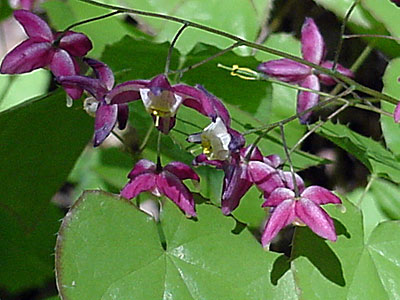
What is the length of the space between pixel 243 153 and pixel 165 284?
25cm

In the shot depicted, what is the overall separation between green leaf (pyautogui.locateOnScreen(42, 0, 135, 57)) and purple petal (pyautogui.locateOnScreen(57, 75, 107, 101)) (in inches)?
18.4

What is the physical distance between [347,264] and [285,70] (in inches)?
15.6

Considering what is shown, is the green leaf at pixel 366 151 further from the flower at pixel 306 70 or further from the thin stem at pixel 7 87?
the thin stem at pixel 7 87

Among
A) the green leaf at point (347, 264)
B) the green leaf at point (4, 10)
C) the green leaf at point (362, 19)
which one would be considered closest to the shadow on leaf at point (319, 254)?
the green leaf at point (347, 264)

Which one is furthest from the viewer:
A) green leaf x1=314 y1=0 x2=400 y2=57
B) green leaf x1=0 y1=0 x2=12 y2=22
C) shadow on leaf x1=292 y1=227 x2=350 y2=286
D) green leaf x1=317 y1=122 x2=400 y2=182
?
green leaf x1=0 y1=0 x2=12 y2=22

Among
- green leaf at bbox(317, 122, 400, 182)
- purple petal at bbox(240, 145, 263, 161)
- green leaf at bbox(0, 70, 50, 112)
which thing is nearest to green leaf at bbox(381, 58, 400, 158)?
green leaf at bbox(317, 122, 400, 182)

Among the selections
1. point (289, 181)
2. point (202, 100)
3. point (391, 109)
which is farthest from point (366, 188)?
point (202, 100)

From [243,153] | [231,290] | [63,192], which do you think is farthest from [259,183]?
[63,192]

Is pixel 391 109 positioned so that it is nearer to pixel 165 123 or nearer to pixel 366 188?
pixel 366 188

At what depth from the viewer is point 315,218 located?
102 centimetres

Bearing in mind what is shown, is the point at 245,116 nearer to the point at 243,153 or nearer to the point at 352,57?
the point at 243,153

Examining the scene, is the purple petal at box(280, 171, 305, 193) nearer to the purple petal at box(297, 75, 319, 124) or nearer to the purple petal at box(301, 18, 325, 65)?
the purple petal at box(297, 75, 319, 124)

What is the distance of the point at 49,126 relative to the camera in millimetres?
1319

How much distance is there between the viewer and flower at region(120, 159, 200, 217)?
110 centimetres
